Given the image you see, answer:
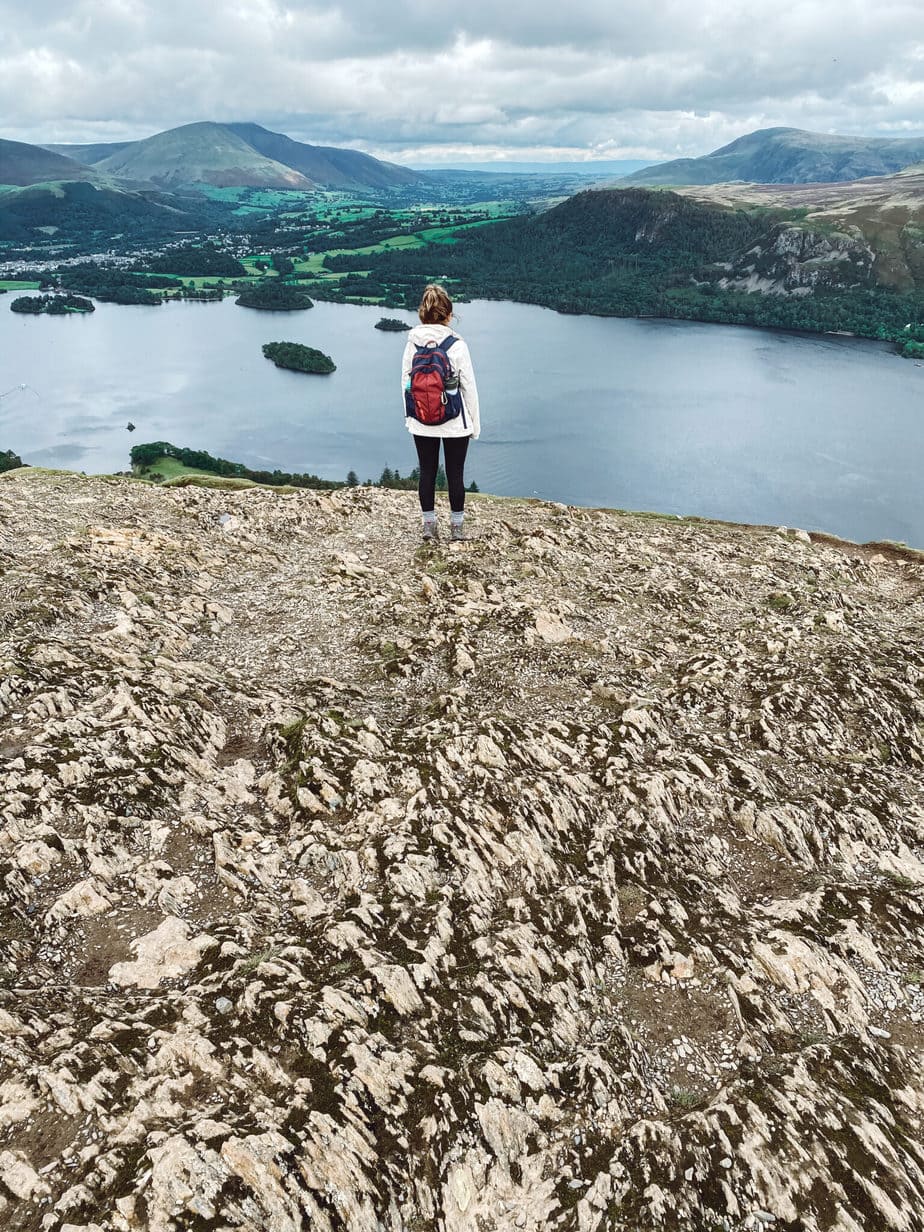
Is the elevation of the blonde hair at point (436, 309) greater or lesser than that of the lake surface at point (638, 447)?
greater

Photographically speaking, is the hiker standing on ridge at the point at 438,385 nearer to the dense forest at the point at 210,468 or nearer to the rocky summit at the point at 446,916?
the rocky summit at the point at 446,916

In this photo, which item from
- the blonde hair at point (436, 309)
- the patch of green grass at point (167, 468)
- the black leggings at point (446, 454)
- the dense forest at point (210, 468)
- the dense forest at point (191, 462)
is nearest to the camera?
the blonde hair at point (436, 309)

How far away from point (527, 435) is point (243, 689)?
166 meters

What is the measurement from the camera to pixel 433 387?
20891 mm

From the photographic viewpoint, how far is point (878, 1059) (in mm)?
11586

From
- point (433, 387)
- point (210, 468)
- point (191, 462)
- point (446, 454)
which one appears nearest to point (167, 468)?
point (191, 462)

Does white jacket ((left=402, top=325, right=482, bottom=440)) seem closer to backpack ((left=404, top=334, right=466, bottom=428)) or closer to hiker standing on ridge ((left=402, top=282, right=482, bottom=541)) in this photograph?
hiker standing on ridge ((left=402, top=282, right=482, bottom=541))

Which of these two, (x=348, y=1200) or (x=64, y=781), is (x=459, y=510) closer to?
(x=64, y=781)

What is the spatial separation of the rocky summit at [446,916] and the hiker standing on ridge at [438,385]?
6035 millimetres

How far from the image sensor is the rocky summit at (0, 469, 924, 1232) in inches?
362

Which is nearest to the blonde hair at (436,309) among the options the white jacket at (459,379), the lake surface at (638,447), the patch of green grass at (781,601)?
the white jacket at (459,379)

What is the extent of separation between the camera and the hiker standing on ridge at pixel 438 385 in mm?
20547

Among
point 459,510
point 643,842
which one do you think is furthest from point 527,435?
point 643,842

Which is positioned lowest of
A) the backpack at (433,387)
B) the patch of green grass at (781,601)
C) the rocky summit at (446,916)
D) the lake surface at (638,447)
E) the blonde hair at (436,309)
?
the lake surface at (638,447)
